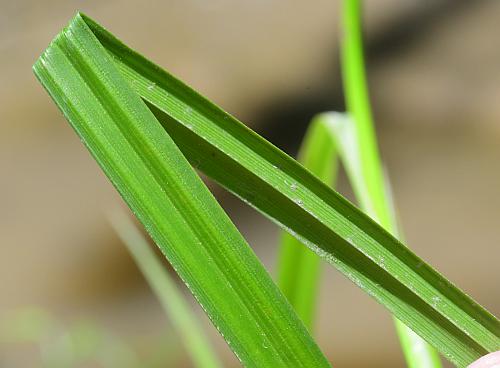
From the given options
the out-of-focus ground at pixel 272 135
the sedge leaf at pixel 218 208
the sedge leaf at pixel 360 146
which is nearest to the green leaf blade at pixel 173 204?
the sedge leaf at pixel 218 208

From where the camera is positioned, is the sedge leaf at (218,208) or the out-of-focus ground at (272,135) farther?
the out-of-focus ground at (272,135)

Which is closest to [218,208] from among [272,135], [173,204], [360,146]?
[173,204]

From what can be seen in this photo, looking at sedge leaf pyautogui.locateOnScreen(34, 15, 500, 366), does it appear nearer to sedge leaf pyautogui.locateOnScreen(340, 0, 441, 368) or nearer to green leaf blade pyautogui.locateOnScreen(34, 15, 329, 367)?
green leaf blade pyautogui.locateOnScreen(34, 15, 329, 367)

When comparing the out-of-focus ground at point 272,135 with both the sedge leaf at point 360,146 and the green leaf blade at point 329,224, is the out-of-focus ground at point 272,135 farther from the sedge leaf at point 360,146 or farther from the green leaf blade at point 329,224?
the green leaf blade at point 329,224

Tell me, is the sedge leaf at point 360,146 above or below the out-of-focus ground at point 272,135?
below

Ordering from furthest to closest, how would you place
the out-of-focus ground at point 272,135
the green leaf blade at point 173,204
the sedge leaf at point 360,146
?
1. the out-of-focus ground at point 272,135
2. the sedge leaf at point 360,146
3. the green leaf blade at point 173,204

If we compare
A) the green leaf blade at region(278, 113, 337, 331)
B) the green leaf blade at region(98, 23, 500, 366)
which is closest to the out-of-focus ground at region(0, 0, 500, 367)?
the green leaf blade at region(278, 113, 337, 331)

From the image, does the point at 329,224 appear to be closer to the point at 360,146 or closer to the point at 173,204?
the point at 173,204

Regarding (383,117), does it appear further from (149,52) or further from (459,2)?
(149,52)

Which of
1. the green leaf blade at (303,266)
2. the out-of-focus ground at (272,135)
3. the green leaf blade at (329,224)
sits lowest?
the green leaf blade at (329,224)

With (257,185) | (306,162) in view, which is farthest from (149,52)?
(257,185)
